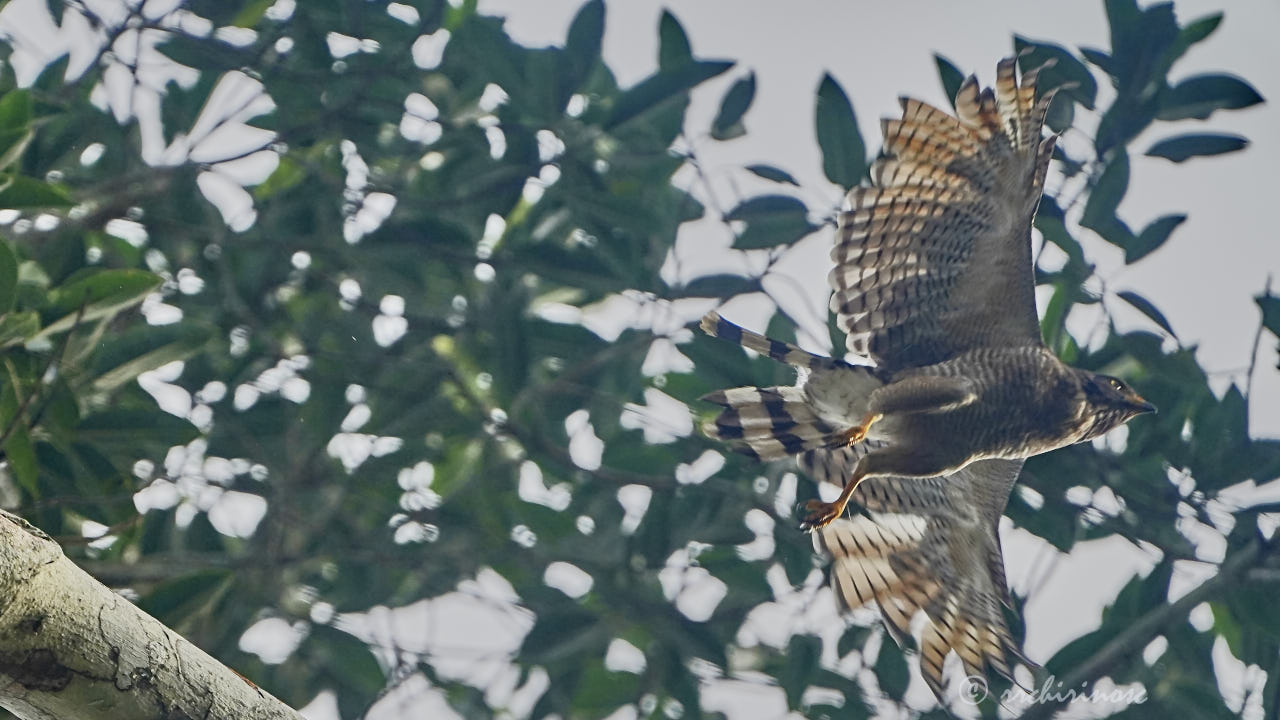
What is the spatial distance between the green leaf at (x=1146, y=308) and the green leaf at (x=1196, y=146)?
0.31 meters

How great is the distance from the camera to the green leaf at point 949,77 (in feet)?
8.19

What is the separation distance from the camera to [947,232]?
8.91 feet

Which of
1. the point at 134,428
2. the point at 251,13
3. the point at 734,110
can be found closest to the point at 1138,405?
the point at 734,110

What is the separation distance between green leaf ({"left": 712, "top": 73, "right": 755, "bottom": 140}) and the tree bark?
6.47ft

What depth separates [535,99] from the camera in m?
2.88

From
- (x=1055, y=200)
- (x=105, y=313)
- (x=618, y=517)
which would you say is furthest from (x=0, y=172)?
(x=1055, y=200)

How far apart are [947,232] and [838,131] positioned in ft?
1.05

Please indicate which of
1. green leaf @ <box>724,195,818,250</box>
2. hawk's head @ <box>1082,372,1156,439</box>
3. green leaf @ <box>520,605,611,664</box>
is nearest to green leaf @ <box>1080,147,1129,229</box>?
hawk's head @ <box>1082,372,1156,439</box>

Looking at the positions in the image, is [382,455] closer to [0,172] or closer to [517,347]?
[517,347]

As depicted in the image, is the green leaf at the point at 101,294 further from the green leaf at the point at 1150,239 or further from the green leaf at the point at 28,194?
the green leaf at the point at 1150,239

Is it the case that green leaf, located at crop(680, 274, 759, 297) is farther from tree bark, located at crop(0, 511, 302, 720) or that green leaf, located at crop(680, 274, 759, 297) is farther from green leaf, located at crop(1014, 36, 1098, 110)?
tree bark, located at crop(0, 511, 302, 720)

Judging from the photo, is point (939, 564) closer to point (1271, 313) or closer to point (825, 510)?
point (825, 510)

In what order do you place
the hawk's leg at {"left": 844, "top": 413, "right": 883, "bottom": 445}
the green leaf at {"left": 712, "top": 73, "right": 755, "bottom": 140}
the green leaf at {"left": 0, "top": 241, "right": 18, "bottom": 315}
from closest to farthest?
the green leaf at {"left": 0, "top": 241, "right": 18, "bottom": 315}
the hawk's leg at {"left": 844, "top": 413, "right": 883, "bottom": 445}
the green leaf at {"left": 712, "top": 73, "right": 755, "bottom": 140}

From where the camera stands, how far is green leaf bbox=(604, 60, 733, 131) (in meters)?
2.75
